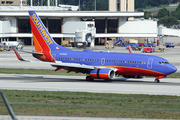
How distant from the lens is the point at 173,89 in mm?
39438

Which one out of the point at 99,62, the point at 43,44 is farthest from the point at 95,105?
the point at 43,44

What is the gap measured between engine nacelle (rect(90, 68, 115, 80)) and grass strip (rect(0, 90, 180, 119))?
10819mm

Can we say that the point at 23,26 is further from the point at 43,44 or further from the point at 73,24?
the point at 43,44

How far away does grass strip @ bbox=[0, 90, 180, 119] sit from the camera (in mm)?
24609

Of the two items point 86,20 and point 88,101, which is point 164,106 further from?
point 86,20

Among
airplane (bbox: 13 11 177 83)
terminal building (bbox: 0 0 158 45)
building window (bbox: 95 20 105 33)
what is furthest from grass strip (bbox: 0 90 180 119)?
building window (bbox: 95 20 105 33)

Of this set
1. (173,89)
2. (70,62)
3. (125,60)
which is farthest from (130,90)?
(70,62)

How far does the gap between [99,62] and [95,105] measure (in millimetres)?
20253

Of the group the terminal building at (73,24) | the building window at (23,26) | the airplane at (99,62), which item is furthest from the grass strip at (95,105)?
the building window at (23,26)

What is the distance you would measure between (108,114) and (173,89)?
17572 mm

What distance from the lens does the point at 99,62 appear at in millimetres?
48219

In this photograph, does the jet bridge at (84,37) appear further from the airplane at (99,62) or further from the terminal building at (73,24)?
the airplane at (99,62)

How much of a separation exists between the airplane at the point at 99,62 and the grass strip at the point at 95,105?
11565 millimetres

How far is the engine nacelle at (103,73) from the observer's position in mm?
45338
